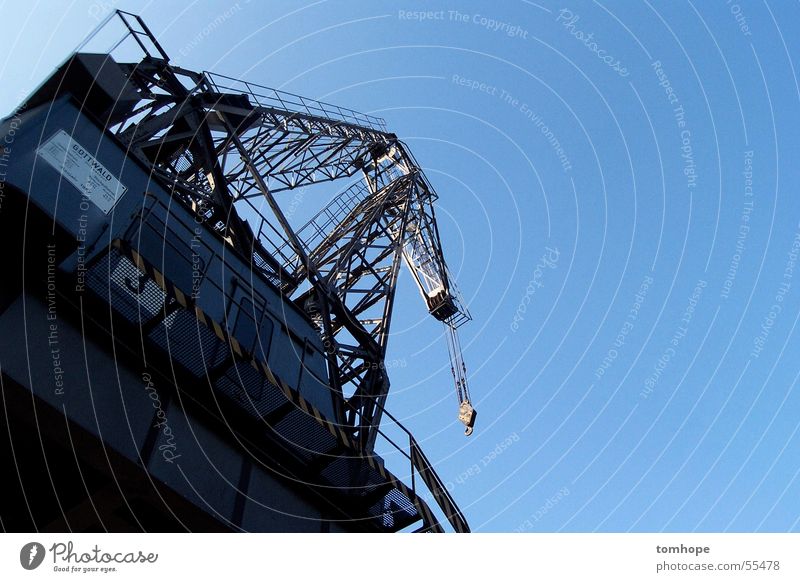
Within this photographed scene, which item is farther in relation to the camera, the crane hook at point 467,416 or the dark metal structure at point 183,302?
the crane hook at point 467,416

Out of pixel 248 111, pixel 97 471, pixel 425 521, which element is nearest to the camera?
pixel 97 471

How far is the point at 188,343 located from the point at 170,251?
241 centimetres

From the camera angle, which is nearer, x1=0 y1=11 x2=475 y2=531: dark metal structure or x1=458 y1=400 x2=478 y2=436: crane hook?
x1=0 y1=11 x2=475 y2=531: dark metal structure

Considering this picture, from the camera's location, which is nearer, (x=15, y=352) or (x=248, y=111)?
(x=15, y=352)

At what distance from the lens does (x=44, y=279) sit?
10273mm

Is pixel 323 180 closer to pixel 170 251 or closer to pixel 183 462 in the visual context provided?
pixel 170 251

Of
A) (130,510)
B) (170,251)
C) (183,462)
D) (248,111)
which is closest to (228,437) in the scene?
(183,462)

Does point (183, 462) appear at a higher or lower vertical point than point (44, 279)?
lower

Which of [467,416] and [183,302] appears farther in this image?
[467,416]

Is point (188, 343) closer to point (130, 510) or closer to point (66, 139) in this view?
point (130, 510)

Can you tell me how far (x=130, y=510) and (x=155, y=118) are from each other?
9333 millimetres
